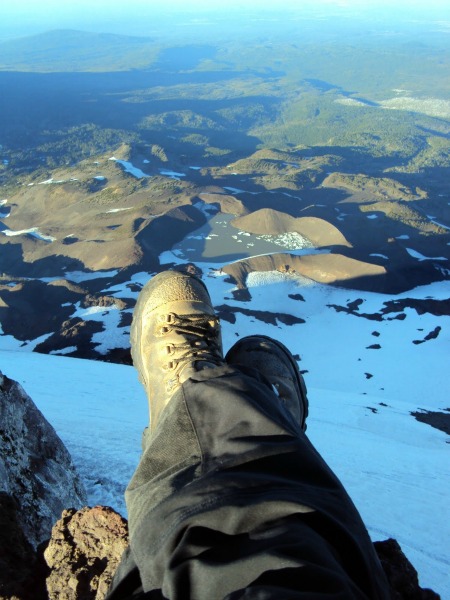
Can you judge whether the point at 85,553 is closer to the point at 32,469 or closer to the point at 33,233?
the point at 32,469

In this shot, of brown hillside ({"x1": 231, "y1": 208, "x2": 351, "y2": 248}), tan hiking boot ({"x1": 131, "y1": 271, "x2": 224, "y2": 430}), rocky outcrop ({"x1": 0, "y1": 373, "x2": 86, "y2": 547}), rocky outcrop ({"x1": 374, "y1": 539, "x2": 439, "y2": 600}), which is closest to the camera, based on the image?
rocky outcrop ({"x1": 374, "y1": 539, "x2": 439, "y2": 600})

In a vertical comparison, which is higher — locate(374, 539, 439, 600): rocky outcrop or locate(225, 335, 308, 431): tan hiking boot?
locate(225, 335, 308, 431): tan hiking boot

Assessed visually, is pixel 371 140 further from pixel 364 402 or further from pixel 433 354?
pixel 364 402

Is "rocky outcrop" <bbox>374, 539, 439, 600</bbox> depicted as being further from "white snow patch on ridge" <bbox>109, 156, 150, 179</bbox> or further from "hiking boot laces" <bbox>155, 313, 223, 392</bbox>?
"white snow patch on ridge" <bbox>109, 156, 150, 179</bbox>

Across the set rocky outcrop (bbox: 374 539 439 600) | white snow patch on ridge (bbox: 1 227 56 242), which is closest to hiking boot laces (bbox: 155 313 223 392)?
rocky outcrop (bbox: 374 539 439 600)

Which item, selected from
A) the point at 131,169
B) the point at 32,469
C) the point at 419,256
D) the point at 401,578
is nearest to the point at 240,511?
the point at 401,578

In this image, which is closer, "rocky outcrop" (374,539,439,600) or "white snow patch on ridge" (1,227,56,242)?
"rocky outcrop" (374,539,439,600)
